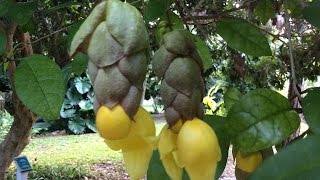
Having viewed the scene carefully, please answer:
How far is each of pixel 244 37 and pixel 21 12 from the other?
48 centimetres

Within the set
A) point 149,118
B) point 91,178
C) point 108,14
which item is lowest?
point 91,178

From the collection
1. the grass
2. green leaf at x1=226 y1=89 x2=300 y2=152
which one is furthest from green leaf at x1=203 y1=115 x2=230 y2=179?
the grass

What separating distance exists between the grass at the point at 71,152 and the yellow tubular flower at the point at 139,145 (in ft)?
21.2

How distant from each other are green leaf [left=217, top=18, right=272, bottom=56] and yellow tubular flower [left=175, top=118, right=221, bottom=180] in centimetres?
50

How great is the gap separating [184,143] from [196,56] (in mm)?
121

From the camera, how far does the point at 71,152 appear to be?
8281 millimetres

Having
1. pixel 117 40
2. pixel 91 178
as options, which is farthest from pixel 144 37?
pixel 91 178

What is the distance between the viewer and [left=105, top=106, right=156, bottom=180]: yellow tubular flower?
53cm

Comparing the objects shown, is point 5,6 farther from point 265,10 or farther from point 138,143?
point 265,10

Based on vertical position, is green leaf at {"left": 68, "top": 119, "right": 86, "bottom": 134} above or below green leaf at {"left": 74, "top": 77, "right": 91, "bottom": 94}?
below

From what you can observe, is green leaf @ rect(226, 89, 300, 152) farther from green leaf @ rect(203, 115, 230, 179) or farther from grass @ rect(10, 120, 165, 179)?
grass @ rect(10, 120, 165, 179)

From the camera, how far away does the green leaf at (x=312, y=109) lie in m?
0.63

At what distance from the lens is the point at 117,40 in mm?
497

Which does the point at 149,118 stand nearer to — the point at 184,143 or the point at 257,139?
the point at 184,143
